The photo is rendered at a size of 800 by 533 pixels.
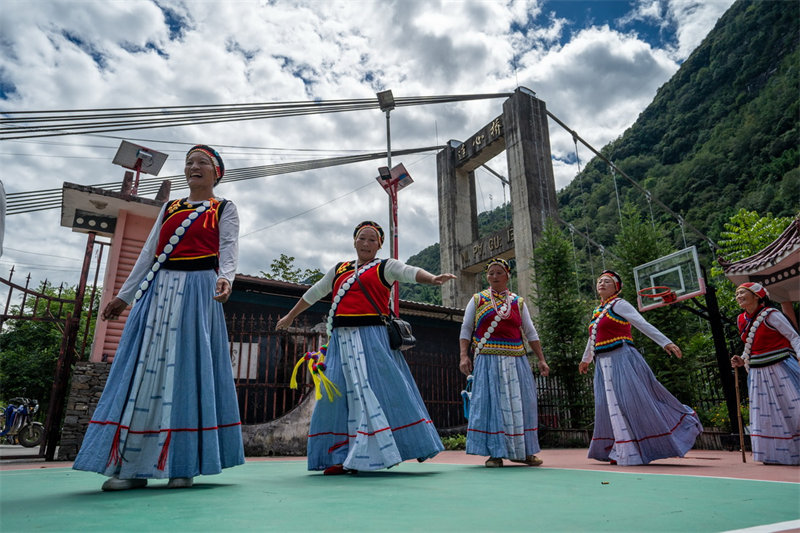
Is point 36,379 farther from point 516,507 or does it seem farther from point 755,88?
point 755,88

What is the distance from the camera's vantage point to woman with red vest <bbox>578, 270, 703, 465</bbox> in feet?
16.1

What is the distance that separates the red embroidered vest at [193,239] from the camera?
3053 millimetres

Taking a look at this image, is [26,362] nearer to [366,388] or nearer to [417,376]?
[417,376]

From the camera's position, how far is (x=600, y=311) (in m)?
→ 5.42

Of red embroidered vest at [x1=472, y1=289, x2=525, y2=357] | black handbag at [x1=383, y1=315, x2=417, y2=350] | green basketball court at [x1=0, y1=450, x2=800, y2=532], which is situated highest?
red embroidered vest at [x1=472, y1=289, x2=525, y2=357]

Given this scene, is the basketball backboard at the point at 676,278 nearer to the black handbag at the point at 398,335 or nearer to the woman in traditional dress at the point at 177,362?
the black handbag at the point at 398,335

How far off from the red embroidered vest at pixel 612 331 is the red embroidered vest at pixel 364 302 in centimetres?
267

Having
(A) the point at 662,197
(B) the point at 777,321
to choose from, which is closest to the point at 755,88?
(A) the point at 662,197

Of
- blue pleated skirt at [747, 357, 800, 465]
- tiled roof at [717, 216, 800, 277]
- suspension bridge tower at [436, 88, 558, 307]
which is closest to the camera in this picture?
blue pleated skirt at [747, 357, 800, 465]

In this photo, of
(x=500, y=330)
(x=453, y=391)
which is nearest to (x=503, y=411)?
(x=500, y=330)

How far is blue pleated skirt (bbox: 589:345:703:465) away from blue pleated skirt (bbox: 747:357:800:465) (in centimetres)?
81

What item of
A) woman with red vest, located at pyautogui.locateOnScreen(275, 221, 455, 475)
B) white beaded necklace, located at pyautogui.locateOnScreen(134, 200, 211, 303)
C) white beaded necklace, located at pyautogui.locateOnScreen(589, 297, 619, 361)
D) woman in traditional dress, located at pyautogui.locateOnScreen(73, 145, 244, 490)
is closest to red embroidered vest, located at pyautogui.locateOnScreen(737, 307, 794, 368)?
white beaded necklace, located at pyautogui.locateOnScreen(589, 297, 619, 361)

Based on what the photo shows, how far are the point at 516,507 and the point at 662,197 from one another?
47505 mm

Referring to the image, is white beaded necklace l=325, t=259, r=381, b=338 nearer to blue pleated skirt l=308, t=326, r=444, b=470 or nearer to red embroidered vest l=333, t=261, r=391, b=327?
red embroidered vest l=333, t=261, r=391, b=327
